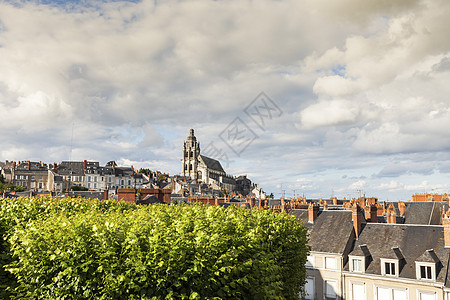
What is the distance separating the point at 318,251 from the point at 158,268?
26.1 metres

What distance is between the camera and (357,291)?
95.8ft

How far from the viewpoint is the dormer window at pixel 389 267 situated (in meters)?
27.6

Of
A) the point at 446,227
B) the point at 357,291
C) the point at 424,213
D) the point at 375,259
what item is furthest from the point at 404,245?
the point at 424,213

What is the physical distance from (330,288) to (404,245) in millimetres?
7444

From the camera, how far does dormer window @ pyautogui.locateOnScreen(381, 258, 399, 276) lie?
27.6 m

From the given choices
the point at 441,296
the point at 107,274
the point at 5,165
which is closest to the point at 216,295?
the point at 107,274

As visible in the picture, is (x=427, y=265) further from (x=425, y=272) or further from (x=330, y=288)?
(x=330, y=288)

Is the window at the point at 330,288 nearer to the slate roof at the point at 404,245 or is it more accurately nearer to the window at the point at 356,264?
the slate roof at the point at 404,245

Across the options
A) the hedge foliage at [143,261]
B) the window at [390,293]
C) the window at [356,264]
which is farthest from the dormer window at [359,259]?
the hedge foliage at [143,261]

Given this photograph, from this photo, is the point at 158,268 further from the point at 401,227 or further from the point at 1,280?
the point at 401,227

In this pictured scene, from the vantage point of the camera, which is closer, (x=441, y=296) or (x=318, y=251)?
(x=441, y=296)

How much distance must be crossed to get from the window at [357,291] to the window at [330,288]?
152 centimetres

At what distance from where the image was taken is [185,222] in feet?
35.6

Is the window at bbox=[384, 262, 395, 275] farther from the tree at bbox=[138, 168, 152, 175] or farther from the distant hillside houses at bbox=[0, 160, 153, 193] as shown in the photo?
the tree at bbox=[138, 168, 152, 175]
